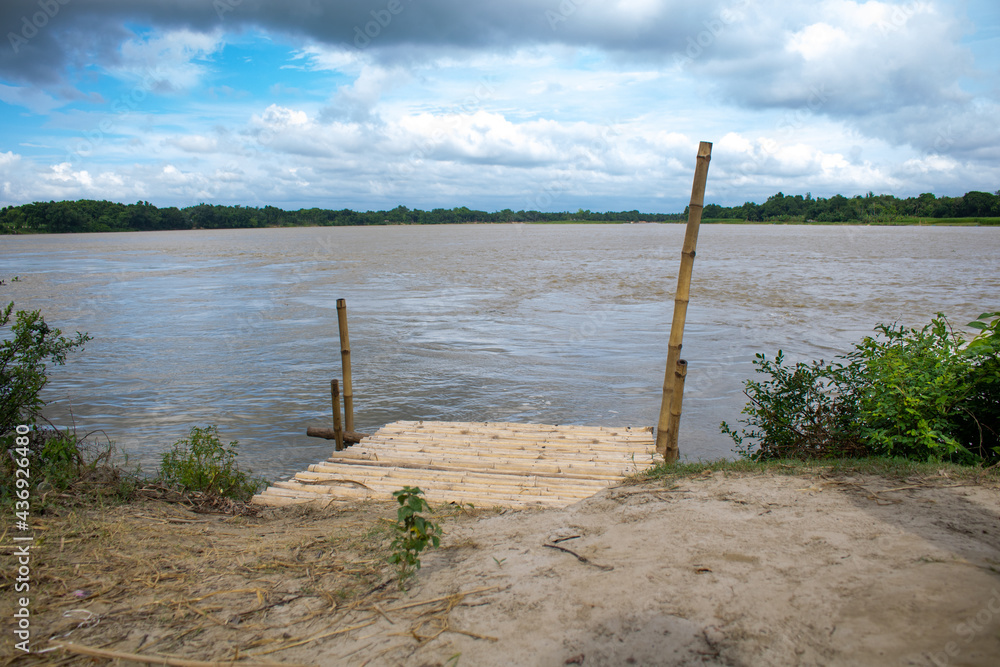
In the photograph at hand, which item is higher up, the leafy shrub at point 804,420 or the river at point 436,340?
the leafy shrub at point 804,420

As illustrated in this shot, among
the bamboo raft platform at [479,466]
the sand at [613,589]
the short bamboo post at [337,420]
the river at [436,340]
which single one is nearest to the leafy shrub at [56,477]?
the sand at [613,589]

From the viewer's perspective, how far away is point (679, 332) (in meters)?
6.79

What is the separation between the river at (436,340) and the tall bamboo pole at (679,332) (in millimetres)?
2220

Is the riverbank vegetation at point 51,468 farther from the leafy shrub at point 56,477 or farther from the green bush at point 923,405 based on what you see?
the green bush at point 923,405

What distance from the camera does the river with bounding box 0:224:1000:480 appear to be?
11.0 meters

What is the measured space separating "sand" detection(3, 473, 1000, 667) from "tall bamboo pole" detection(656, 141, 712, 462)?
6.19 ft

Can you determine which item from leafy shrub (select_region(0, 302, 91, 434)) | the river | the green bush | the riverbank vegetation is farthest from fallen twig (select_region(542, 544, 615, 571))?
leafy shrub (select_region(0, 302, 91, 434))

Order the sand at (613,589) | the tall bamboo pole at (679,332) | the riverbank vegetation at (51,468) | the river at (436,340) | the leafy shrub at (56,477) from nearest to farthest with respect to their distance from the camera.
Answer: the sand at (613,589) < the leafy shrub at (56,477) < the riverbank vegetation at (51,468) < the tall bamboo pole at (679,332) < the river at (436,340)

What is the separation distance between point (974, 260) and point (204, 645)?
4818 centimetres

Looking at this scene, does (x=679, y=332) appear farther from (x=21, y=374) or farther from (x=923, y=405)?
(x=21, y=374)

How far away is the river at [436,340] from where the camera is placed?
11.0 meters

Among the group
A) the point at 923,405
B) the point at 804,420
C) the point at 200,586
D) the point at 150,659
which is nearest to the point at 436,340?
the point at 804,420

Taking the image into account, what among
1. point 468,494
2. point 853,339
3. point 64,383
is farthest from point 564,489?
point 853,339

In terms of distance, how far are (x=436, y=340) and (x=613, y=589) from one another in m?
14.1
